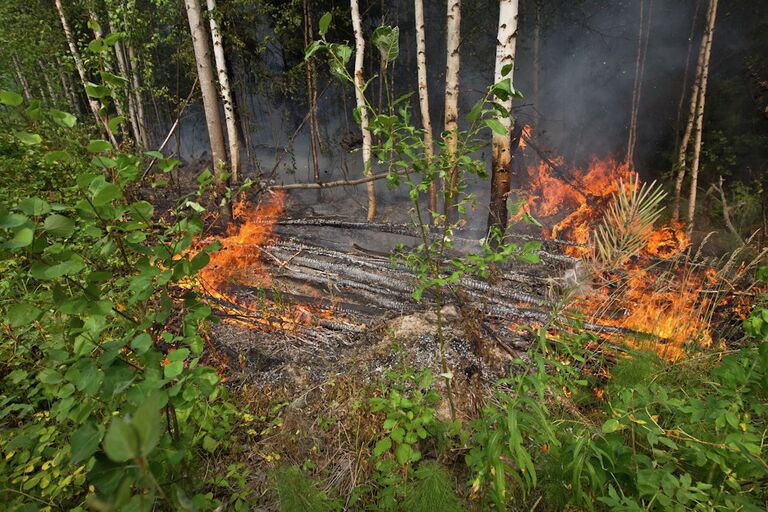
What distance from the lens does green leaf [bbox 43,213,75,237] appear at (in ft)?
2.85

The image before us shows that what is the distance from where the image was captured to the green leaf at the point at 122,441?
49 cm

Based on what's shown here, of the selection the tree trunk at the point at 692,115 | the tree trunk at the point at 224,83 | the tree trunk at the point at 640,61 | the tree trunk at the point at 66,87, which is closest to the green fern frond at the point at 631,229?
the tree trunk at the point at 224,83

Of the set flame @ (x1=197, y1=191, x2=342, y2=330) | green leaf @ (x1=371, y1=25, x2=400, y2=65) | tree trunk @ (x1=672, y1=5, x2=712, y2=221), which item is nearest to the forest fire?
tree trunk @ (x1=672, y1=5, x2=712, y2=221)

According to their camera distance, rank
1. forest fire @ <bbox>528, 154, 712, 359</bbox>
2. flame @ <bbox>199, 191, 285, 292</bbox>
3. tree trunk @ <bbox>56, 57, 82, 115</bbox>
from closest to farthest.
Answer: forest fire @ <bbox>528, 154, 712, 359</bbox> → flame @ <bbox>199, 191, 285, 292</bbox> → tree trunk @ <bbox>56, 57, 82, 115</bbox>

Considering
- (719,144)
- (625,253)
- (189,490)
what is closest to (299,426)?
(189,490)

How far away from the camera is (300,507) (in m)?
1.77

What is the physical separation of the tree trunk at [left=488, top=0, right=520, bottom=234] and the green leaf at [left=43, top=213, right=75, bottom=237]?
347cm

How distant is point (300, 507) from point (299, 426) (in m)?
0.62

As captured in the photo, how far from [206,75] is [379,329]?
201 inches

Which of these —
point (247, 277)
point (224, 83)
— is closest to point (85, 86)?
point (247, 277)

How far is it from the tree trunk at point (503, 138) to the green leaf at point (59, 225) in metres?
3.47

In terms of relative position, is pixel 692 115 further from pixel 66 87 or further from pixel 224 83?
pixel 66 87

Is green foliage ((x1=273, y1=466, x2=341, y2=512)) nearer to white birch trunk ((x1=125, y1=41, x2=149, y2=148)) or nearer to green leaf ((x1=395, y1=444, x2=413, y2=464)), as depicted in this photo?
green leaf ((x1=395, y1=444, x2=413, y2=464))

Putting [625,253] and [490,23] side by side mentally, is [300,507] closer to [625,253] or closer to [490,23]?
[625,253]
